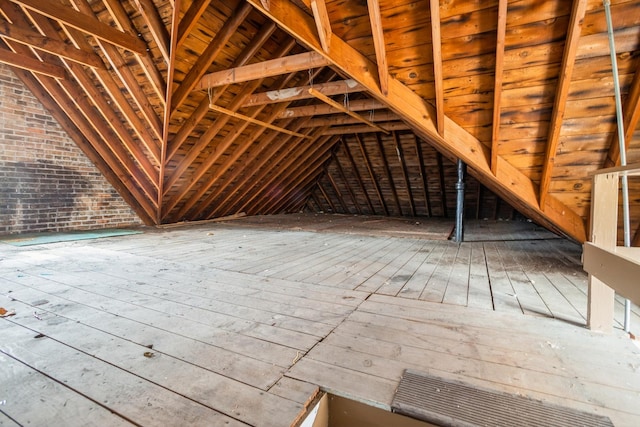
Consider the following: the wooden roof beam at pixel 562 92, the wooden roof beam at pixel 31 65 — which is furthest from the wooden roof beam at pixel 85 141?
the wooden roof beam at pixel 562 92

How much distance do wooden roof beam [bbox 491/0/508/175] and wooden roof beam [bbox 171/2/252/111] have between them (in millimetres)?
2806

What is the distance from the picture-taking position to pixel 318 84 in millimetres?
4602

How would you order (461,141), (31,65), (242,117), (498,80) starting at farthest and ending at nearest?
(242,117)
(31,65)
(461,141)
(498,80)

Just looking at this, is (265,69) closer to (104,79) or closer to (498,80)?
(104,79)

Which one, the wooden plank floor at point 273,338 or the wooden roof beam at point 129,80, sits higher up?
the wooden roof beam at point 129,80

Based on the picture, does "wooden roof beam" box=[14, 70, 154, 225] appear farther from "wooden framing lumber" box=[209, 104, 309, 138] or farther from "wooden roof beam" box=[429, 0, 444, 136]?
"wooden roof beam" box=[429, 0, 444, 136]

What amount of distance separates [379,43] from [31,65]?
465 centimetres

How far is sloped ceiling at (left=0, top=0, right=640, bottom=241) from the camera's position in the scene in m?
2.23

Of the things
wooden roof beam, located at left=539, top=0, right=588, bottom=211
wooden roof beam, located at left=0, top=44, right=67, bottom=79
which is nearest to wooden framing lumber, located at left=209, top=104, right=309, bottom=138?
wooden roof beam, located at left=0, top=44, right=67, bottom=79

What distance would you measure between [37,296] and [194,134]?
12.0 feet

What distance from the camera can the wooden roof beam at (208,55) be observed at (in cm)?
374

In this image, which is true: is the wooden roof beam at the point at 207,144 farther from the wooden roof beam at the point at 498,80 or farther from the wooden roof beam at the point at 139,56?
the wooden roof beam at the point at 498,80

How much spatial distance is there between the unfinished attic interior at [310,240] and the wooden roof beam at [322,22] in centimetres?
3

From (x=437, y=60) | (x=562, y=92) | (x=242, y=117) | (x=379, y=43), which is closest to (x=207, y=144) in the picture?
(x=242, y=117)
